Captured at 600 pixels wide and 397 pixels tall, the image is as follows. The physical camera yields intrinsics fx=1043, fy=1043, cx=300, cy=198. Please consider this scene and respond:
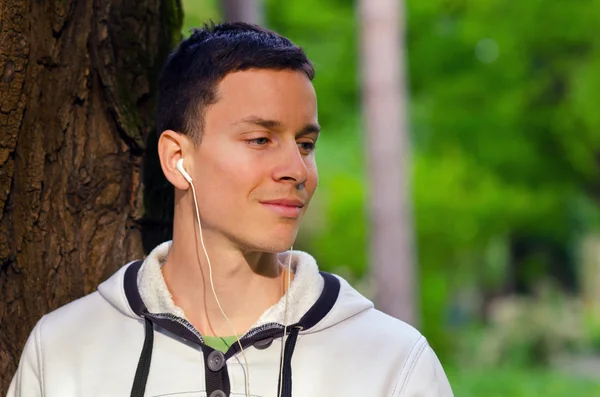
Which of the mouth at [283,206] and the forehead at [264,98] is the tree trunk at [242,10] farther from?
the mouth at [283,206]

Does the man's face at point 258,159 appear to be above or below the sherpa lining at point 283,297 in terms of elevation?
above

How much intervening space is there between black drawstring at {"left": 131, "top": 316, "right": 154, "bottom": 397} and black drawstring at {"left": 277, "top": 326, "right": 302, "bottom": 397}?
1.09 ft

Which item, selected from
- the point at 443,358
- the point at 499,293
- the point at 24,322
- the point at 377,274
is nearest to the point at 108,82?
the point at 24,322

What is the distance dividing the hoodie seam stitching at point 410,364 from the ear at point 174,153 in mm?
707

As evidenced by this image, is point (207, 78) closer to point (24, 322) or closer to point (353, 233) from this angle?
point (24, 322)

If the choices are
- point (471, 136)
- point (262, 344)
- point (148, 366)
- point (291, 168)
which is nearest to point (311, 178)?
point (291, 168)

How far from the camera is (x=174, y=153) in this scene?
2.71 meters

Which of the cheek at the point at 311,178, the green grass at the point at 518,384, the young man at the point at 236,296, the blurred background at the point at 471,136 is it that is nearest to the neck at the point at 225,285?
the young man at the point at 236,296

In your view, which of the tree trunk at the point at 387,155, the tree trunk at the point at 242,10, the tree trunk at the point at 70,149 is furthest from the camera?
the tree trunk at the point at 387,155

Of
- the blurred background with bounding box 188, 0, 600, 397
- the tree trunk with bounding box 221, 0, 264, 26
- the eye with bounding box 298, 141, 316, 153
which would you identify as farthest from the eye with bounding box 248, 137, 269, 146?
the blurred background with bounding box 188, 0, 600, 397

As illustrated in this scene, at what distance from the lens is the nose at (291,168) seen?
2516 millimetres

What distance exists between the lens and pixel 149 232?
3275mm

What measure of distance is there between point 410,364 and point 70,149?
3.95 feet

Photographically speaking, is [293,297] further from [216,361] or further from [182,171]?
[182,171]
